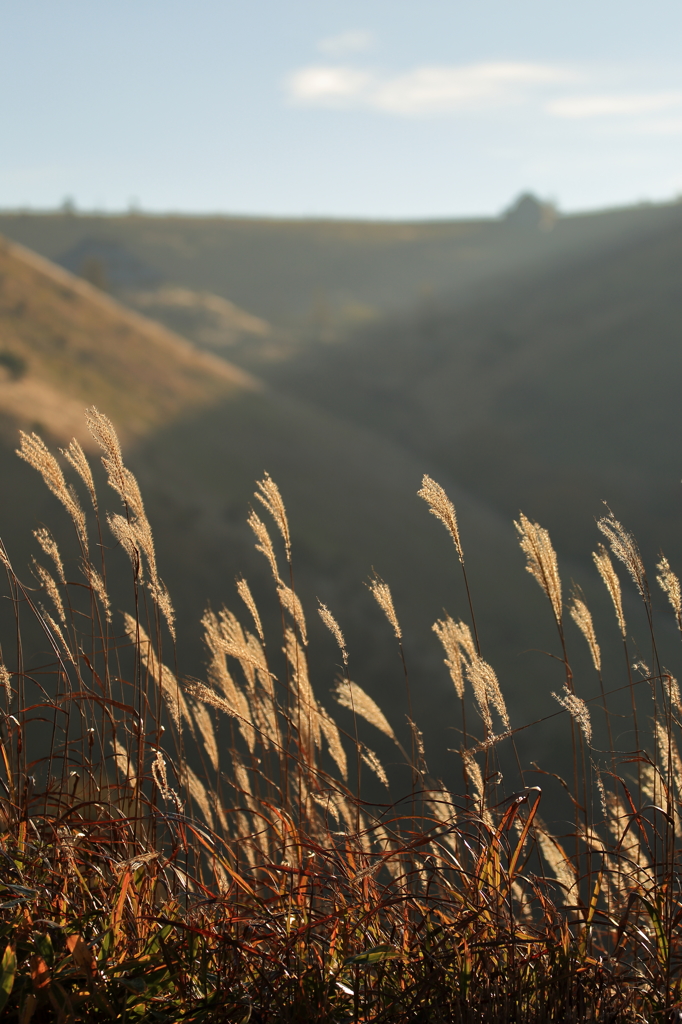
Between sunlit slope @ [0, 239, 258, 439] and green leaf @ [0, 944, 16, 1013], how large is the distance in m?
25.9

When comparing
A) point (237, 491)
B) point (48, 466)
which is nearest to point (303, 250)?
point (237, 491)

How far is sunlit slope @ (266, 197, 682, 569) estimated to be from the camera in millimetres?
35750

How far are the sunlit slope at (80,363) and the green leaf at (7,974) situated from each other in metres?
25.9

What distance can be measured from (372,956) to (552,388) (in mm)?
48177

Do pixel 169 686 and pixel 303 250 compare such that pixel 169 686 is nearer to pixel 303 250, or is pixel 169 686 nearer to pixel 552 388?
pixel 552 388

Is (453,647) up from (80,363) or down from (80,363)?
down

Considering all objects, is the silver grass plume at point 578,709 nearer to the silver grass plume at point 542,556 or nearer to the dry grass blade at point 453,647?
the silver grass plume at point 542,556

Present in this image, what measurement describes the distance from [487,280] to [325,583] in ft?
219

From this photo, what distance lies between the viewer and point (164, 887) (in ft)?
7.75

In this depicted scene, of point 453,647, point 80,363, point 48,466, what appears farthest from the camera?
point 80,363

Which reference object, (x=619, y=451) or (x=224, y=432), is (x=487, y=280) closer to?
(x=619, y=451)

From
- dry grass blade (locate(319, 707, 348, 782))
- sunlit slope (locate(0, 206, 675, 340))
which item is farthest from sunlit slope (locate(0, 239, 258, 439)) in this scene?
sunlit slope (locate(0, 206, 675, 340))

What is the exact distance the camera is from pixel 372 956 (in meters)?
1.93

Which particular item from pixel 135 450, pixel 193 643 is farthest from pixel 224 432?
pixel 193 643
